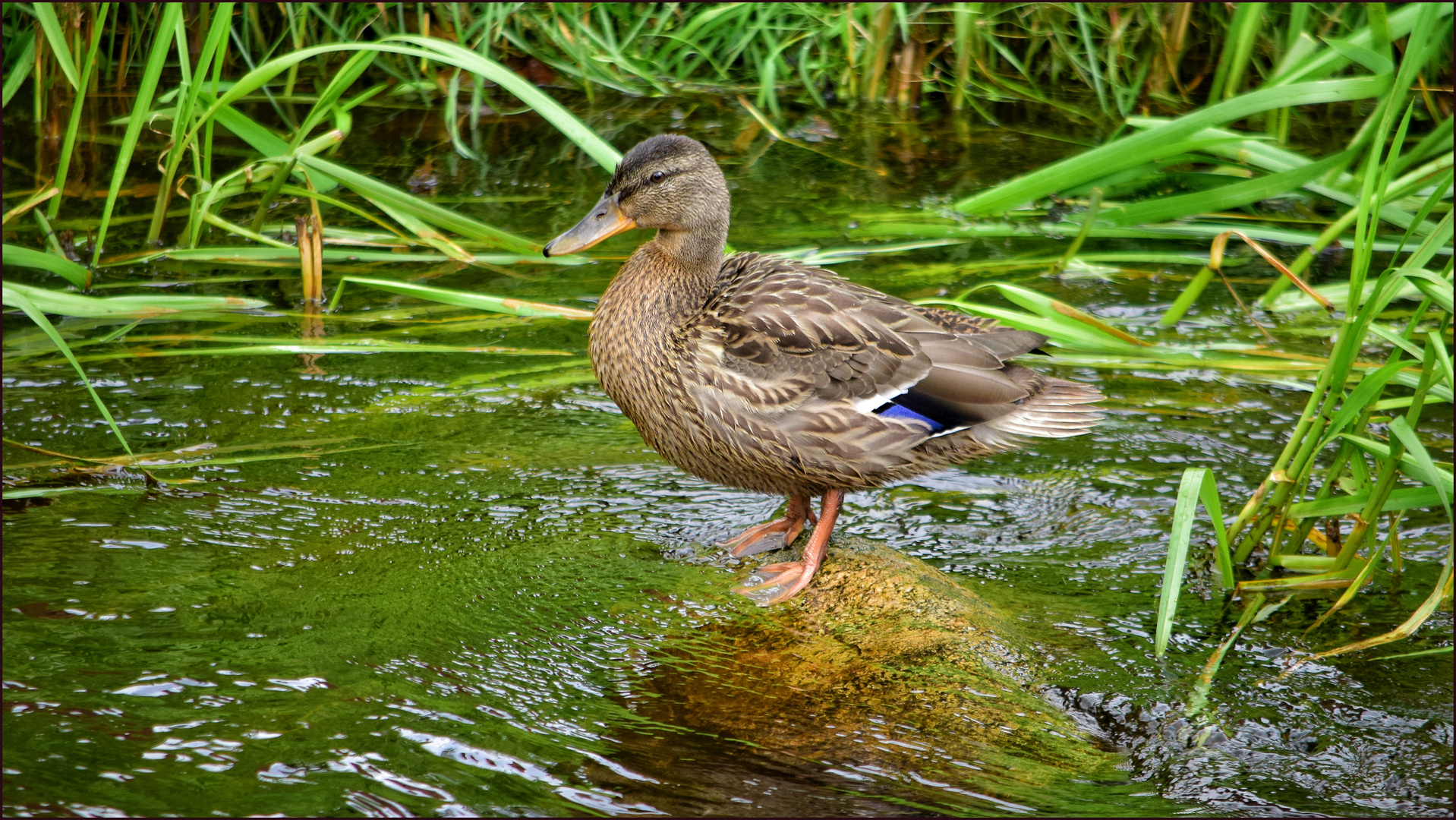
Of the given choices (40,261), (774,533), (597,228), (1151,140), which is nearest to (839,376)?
(774,533)

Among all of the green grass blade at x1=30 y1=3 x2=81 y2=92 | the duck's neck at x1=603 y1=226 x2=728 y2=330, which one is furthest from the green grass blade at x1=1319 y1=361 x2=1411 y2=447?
the green grass blade at x1=30 y1=3 x2=81 y2=92

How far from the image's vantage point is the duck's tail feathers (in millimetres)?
3518

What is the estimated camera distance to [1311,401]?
3.21m

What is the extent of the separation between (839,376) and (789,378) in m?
0.14

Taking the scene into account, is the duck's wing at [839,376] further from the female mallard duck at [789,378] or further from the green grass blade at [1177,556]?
the green grass blade at [1177,556]

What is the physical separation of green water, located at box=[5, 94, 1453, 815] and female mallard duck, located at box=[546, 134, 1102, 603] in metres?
0.30

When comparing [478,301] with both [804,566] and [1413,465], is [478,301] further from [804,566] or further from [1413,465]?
[1413,465]

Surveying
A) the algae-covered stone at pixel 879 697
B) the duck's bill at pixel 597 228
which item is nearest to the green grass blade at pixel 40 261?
the duck's bill at pixel 597 228

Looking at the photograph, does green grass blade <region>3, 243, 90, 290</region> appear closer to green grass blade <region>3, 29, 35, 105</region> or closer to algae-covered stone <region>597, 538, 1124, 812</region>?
green grass blade <region>3, 29, 35, 105</region>

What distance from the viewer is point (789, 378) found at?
3449 mm

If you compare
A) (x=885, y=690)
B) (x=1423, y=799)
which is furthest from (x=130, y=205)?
(x=1423, y=799)

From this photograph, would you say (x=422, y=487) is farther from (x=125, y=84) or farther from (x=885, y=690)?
(x=125, y=84)

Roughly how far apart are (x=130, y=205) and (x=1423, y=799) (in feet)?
17.1

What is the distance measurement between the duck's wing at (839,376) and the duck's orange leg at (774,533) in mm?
363
